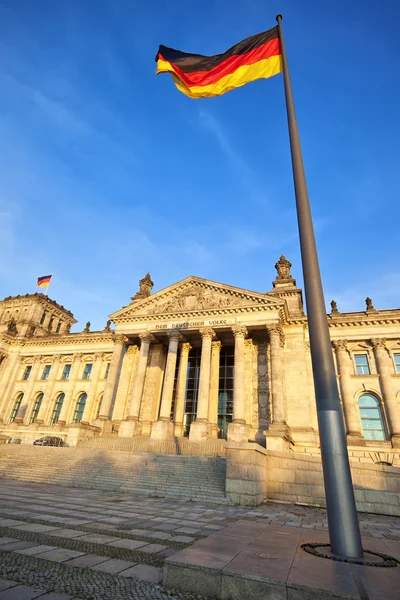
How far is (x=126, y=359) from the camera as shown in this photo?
119 feet

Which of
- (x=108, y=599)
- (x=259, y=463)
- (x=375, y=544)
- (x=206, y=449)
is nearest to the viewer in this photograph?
(x=108, y=599)

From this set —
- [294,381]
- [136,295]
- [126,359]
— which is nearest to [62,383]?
[126,359]

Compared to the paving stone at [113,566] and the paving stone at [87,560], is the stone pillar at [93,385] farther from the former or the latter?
the paving stone at [113,566]

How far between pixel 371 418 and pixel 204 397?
14.7 meters

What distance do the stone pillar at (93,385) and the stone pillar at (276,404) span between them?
23.7 m

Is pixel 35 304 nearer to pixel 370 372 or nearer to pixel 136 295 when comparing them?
pixel 136 295

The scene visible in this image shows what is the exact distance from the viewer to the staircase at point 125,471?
1666 centimetres

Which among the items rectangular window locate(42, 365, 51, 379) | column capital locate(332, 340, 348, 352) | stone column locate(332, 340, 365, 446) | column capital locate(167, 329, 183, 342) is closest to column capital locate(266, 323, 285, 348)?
column capital locate(332, 340, 348, 352)

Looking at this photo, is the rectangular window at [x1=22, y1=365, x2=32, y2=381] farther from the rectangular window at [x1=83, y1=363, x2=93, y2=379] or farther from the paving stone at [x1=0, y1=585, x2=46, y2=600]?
the paving stone at [x1=0, y1=585, x2=46, y2=600]

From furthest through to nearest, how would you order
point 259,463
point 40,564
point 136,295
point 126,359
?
point 136,295, point 126,359, point 259,463, point 40,564

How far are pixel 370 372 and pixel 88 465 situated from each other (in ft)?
81.4

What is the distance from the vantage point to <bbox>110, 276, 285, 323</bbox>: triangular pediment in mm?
29859

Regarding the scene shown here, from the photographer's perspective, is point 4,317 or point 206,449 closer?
point 206,449

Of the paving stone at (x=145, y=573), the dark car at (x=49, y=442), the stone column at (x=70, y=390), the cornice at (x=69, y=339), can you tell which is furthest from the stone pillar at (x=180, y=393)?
the paving stone at (x=145, y=573)
